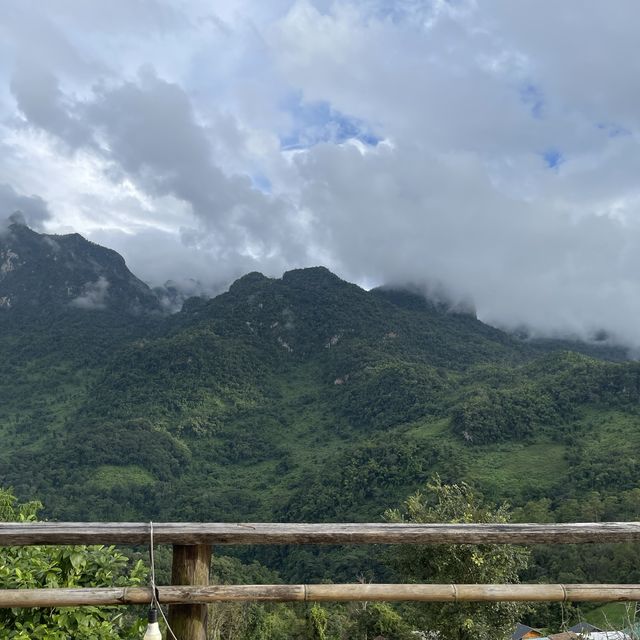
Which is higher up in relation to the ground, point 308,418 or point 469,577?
point 469,577

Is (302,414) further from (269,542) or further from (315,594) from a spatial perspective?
(269,542)

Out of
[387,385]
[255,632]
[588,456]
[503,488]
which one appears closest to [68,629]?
[255,632]

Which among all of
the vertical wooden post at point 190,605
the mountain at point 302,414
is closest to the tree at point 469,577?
the vertical wooden post at point 190,605

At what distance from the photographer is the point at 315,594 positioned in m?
2.73

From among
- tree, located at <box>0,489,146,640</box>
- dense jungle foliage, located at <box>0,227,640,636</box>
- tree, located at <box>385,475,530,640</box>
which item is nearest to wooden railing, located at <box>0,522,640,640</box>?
Result: tree, located at <box>0,489,146,640</box>

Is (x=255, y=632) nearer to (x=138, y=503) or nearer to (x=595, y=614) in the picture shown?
(x=595, y=614)

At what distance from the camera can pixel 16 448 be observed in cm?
Result: 11144

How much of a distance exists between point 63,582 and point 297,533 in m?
1.57

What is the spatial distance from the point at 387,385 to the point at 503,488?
A: 62.0m

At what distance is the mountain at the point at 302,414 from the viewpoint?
67562mm

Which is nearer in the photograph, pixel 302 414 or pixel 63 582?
pixel 63 582

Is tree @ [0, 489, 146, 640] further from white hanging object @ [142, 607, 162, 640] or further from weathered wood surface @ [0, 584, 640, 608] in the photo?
white hanging object @ [142, 607, 162, 640]

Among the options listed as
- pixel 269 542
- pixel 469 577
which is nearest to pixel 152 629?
pixel 269 542

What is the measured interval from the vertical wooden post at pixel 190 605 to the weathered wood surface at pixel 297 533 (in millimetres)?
120
